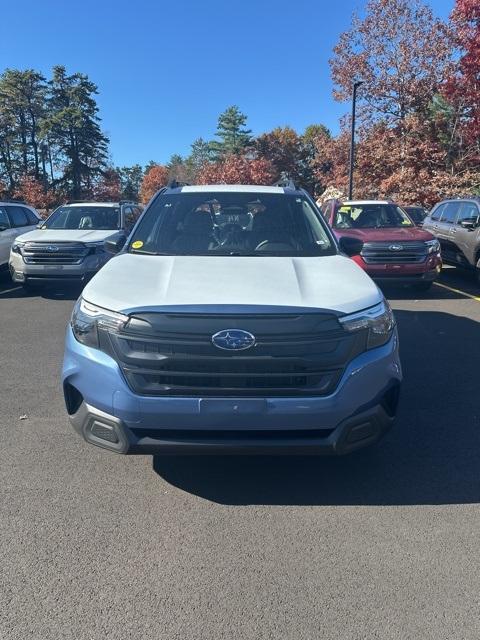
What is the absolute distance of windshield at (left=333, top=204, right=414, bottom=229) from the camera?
38.2 feet

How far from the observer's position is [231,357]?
3.10 meters

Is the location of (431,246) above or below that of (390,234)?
below

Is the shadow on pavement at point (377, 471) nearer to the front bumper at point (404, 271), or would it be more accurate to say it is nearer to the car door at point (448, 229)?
the front bumper at point (404, 271)

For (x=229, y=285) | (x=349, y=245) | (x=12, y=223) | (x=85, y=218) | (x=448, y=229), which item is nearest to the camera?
(x=229, y=285)

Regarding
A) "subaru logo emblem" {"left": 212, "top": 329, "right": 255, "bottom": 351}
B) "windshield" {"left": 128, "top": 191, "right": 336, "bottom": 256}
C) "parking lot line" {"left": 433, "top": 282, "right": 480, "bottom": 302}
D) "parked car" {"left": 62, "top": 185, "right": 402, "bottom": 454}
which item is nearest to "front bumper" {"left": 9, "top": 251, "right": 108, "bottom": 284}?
"windshield" {"left": 128, "top": 191, "right": 336, "bottom": 256}

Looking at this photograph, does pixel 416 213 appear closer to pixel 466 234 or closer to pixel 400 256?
pixel 466 234

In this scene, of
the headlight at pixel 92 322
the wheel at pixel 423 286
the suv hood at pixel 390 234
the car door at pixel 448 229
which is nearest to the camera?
Result: the headlight at pixel 92 322

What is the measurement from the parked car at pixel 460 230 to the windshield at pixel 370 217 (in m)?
1.20

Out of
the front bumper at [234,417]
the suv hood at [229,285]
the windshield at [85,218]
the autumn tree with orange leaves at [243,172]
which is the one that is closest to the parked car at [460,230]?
the windshield at [85,218]

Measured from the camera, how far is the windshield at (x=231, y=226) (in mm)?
4602

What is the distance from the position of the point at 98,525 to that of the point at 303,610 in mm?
1261

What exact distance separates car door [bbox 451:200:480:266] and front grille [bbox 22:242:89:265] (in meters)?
7.62

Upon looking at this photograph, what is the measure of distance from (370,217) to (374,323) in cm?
891

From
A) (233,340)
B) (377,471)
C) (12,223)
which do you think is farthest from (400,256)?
(12,223)
